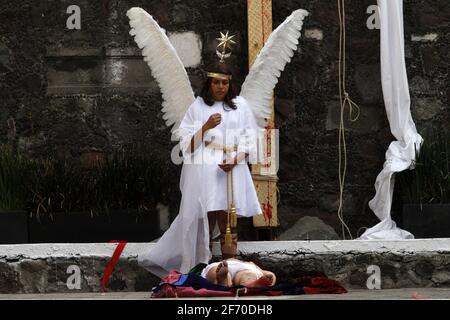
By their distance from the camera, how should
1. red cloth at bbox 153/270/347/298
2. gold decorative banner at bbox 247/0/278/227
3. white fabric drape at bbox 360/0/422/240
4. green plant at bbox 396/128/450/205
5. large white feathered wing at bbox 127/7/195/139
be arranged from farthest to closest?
gold decorative banner at bbox 247/0/278/227, white fabric drape at bbox 360/0/422/240, green plant at bbox 396/128/450/205, large white feathered wing at bbox 127/7/195/139, red cloth at bbox 153/270/347/298

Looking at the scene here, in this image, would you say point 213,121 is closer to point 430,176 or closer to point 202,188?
point 202,188

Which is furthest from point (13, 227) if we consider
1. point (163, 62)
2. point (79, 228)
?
point (163, 62)

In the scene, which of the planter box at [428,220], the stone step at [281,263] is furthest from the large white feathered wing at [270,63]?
the planter box at [428,220]

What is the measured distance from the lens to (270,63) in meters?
8.87

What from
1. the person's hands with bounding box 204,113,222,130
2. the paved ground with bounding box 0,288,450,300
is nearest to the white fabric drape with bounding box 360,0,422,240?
the paved ground with bounding box 0,288,450,300

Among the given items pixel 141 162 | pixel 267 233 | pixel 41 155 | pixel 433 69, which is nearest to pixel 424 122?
pixel 433 69

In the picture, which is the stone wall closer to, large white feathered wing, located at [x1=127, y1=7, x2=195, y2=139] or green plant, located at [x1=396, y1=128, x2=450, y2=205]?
green plant, located at [x1=396, y1=128, x2=450, y2=205]

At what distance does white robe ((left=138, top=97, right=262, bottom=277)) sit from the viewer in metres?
8.39

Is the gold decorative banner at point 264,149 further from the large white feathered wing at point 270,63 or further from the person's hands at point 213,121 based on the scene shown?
the person's hands at point 213,121

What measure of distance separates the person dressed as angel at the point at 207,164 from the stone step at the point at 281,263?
0.22 m

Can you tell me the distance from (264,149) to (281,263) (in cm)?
116

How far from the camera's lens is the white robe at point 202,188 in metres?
8.39

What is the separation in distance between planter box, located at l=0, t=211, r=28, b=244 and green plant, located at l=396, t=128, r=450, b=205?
9.35 feet

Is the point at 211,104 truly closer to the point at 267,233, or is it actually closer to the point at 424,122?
the point at 267,233
